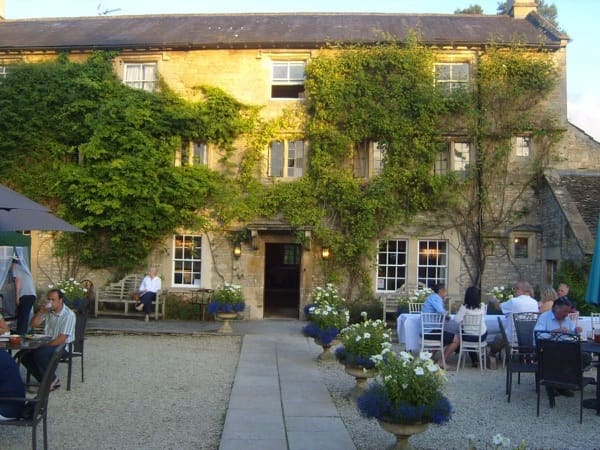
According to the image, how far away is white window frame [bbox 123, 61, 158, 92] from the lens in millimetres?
17953

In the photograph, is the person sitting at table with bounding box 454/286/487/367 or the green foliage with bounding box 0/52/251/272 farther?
the green foliage with bounding box 0/52/251/272

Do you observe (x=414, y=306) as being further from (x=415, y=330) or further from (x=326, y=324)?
(x=326, y=324)

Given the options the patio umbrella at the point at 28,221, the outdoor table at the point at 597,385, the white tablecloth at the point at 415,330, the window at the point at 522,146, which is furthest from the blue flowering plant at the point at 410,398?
the window at the point at 522,146

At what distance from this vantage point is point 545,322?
8.70 meters

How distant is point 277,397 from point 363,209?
921 cm

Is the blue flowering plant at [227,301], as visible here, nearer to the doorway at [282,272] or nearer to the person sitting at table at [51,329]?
the person sitting at table at [51,329]

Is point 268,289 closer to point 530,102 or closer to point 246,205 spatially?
point 246,205

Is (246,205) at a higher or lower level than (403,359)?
higher

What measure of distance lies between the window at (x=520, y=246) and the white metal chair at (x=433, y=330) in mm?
7448

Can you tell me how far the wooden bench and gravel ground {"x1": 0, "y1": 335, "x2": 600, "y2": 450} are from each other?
206 inches

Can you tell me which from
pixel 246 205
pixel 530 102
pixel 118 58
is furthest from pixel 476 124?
pixel 118 58

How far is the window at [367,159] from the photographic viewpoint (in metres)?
17.4

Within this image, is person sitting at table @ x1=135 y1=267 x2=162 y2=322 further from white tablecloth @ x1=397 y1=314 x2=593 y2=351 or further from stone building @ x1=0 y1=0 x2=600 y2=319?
white tablecloth @ x1=397 y1=314 x2=593 y2=351

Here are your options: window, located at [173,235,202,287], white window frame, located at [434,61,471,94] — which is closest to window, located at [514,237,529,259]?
white window frame, located at [434,61,471,94]
